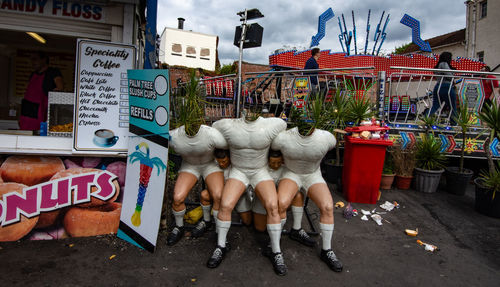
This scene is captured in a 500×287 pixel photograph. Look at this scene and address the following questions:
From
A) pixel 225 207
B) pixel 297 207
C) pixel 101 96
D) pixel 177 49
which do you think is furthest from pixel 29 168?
pixel 177 49

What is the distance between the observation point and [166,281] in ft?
9.41

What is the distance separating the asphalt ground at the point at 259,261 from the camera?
2904mm

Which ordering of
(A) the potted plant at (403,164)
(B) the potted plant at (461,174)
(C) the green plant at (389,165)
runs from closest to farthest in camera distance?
(B) the potted plant at (461,174) → (A) the potted plant at (403,164) → (C) the green plant at (389,165)

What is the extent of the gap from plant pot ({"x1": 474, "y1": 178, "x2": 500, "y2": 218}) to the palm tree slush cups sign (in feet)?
15.9

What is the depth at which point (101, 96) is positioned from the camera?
3.64 meters

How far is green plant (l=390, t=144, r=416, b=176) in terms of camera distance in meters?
5.77

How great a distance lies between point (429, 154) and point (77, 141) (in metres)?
5.86

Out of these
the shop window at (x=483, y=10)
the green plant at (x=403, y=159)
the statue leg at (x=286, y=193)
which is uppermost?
the shop window at (x=483, y=10)

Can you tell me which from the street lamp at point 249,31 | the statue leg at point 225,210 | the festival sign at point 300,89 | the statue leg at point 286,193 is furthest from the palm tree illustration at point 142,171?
the festival sign at point 300,89

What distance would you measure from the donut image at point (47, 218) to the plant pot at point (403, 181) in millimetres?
5613

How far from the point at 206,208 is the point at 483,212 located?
14.3ft

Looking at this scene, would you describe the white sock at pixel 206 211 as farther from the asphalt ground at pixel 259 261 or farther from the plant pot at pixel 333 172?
the plant pot at pixel 333 172

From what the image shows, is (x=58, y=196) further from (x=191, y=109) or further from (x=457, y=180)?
(x=457, y=180)

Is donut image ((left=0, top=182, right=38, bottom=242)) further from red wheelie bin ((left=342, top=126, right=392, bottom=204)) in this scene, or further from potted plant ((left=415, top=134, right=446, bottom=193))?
potted plant ((left=415, top=134, right=446, bottom=193))
